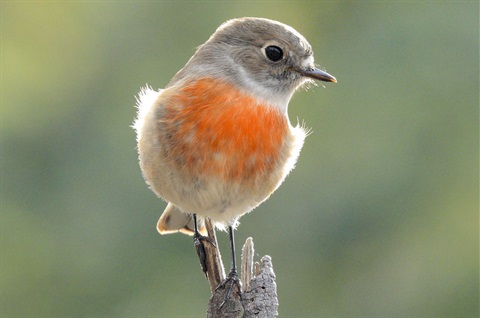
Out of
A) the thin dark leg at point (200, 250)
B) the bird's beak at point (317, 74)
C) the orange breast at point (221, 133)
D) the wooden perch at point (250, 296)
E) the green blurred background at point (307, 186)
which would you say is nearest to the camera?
the wooden perch at point (250, 296)

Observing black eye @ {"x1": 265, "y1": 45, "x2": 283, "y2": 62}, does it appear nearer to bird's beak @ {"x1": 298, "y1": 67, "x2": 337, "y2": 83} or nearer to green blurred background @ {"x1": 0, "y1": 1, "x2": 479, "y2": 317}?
bird's beak @ {"x1": 298, "y1": 67, "x2": 337, "y2": 83}

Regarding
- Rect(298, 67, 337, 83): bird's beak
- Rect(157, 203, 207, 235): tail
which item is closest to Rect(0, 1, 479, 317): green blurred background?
Rect(157, 203, 207, 235): tail

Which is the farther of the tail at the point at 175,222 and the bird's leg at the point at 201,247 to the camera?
the tail at the point at 175,222

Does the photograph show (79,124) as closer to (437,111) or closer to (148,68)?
(148,68)

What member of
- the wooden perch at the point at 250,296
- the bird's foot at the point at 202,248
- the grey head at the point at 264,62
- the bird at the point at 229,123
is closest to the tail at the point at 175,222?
the bird's foot at the point at 202,248

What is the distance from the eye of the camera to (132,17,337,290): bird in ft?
14.8

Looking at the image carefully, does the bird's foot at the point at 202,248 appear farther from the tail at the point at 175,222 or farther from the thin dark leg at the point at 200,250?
the tail at the point at 175,222

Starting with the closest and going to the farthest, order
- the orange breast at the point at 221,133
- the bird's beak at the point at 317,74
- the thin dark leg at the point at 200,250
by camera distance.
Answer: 1. the orange breast at the point at 221,133
2. the bird's beak at the point at 317,74
3. the thin dark leg at the point at 200,250

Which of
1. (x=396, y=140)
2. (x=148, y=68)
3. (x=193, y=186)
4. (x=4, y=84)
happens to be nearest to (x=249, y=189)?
(x=193, y=186)

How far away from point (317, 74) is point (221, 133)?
658 mm

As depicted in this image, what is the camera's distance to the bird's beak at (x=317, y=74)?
4731 millimetres

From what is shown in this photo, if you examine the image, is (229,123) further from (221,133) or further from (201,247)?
(201,247)

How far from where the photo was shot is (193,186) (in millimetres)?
4645

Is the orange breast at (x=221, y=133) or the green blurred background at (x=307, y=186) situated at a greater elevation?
the green blurred background at (x=307, y=186)
